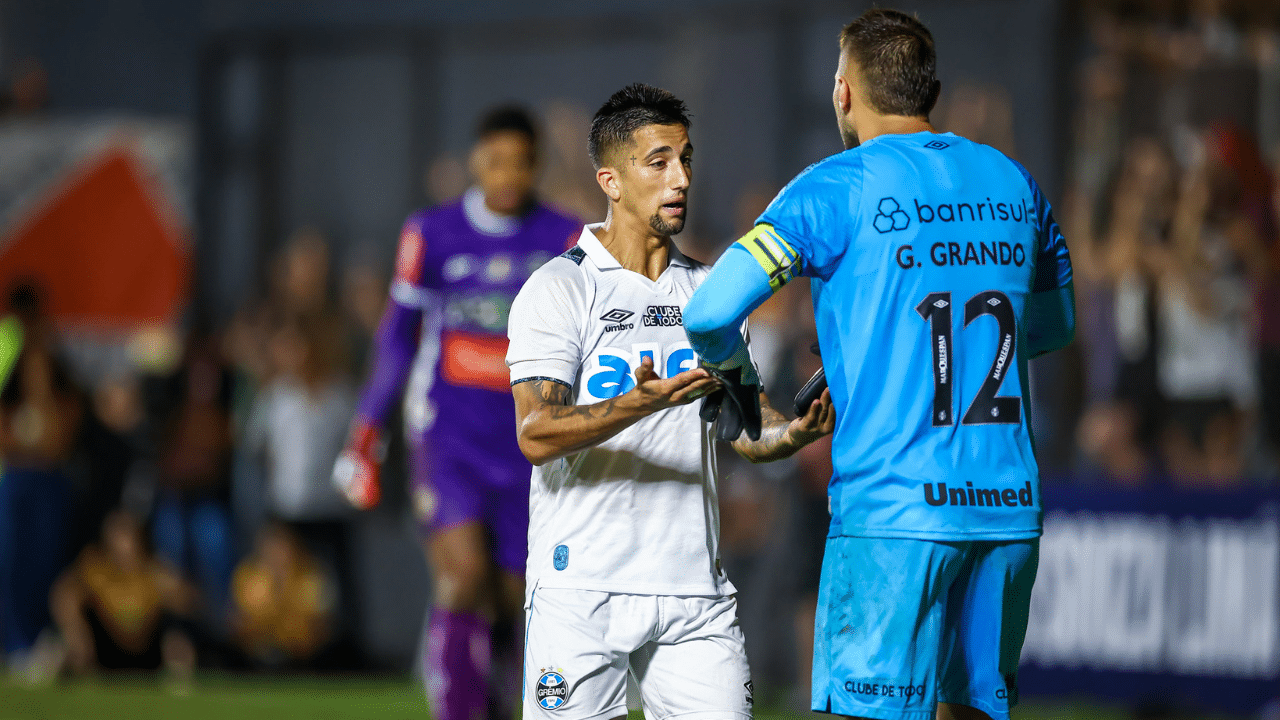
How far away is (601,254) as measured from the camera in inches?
140

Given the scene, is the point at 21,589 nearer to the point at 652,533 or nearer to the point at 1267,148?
the point at 652,533

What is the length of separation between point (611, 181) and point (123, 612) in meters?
7.65

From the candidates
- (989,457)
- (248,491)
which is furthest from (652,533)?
(248,491)

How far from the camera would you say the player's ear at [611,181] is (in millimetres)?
3535

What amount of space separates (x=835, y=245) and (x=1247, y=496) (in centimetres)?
534

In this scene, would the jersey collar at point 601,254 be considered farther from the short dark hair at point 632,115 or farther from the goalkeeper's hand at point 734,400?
the goalkeeper's hand at point 734,400

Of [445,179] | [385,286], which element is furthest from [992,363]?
[445,179]

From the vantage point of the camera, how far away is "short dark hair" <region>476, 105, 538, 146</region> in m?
5.66

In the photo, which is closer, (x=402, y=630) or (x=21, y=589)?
(x=21, y=589)

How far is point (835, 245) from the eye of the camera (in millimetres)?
3068

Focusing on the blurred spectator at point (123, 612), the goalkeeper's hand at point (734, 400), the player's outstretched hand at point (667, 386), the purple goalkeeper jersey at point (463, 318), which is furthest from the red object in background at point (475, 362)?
the blurred spectator at point (123, 612)

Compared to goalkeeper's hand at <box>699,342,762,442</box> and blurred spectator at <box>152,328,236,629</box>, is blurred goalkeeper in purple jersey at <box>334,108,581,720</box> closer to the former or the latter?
goalkeeper's hand at <box>699,342,762,442</box>

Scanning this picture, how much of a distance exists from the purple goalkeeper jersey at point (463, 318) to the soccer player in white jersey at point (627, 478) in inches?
85.1

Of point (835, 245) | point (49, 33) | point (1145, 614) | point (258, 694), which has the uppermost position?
point (49, 33)
